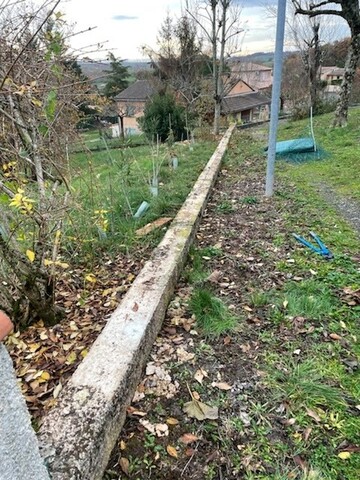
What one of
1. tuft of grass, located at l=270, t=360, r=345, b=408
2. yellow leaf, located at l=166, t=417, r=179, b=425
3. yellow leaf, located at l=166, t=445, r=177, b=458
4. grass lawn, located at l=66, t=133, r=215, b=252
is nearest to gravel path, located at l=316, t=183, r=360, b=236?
grass lawn, located at l=66, t=133, r=215, b=252

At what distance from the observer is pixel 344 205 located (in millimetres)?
4758

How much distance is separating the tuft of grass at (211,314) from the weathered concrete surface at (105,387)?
25 centimetres

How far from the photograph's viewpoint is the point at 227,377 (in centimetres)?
205

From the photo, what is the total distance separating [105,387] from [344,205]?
422 cm

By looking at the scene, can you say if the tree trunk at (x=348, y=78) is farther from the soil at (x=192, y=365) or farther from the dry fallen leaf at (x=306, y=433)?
the dry fallen leaf at (x=306, y=433)

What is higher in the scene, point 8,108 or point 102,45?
point 102,45

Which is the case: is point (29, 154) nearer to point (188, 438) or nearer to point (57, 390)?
point (57, 390)

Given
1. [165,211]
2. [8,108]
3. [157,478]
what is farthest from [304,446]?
[165,211]

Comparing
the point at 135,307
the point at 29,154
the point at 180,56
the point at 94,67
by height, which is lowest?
the point at 135,307

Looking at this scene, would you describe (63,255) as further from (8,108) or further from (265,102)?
(265,102)

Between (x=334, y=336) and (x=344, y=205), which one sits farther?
(x=344, y=205)

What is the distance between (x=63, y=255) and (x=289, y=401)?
8.05 feet

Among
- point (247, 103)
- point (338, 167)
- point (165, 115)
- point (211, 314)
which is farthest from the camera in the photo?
point (247, 103)

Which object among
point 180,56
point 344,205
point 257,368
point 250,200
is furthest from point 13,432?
point 180,56
